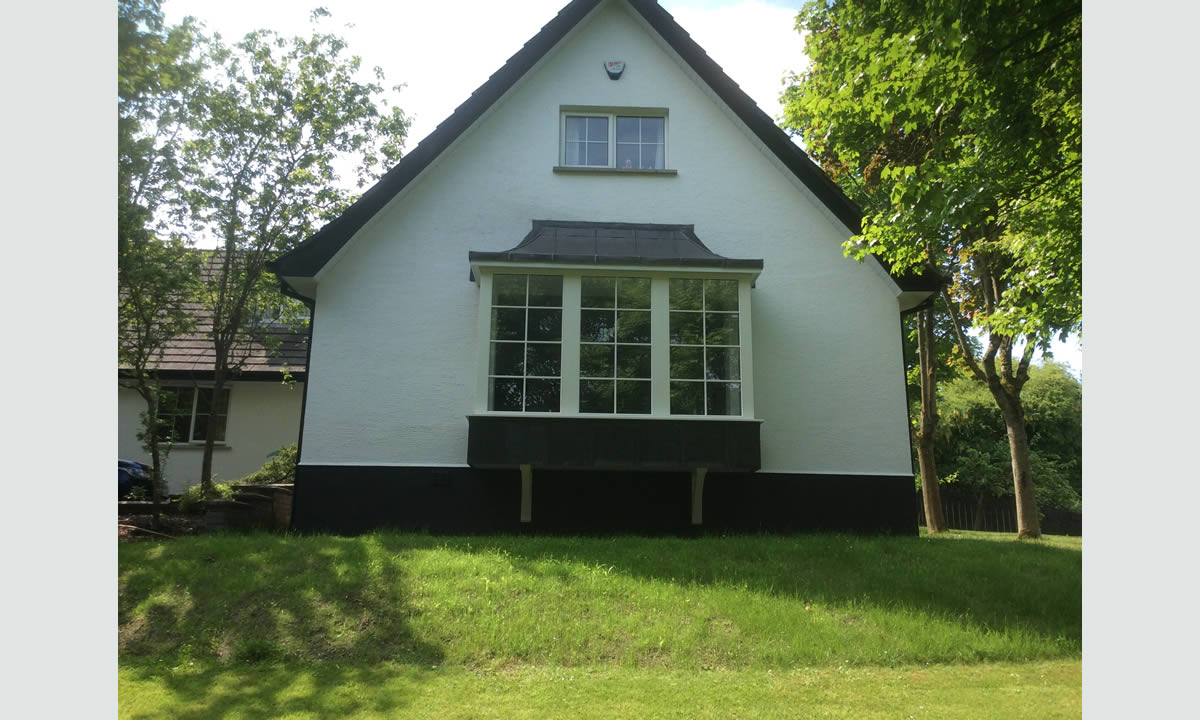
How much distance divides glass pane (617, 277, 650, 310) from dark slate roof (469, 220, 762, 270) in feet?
0.93

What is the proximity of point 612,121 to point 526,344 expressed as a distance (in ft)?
13.7

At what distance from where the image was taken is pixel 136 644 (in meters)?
5.80

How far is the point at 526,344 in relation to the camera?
951 cm

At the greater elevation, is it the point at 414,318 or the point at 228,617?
the point at 414,318

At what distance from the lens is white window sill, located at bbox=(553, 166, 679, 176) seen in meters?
10.9

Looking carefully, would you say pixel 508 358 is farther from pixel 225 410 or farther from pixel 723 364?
pixel 225 410

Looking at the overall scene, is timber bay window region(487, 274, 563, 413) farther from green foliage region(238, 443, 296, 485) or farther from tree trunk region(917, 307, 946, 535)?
tree trunk region(917, 307, 946, 535)

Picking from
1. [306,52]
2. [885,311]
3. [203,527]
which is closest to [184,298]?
[203,527]

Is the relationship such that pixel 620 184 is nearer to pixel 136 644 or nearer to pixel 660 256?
pixel 660 256

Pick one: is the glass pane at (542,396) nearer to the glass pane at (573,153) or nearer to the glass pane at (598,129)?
the glass pane at (573,153)

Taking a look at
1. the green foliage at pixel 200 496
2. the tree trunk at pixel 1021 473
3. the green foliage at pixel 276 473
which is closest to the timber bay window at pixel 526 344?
the green foliage at pixel 200 496

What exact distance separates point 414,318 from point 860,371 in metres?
6.58

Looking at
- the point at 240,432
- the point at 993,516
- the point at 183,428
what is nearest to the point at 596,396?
the point at 240,432

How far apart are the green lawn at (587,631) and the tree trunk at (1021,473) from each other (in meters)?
6.16
